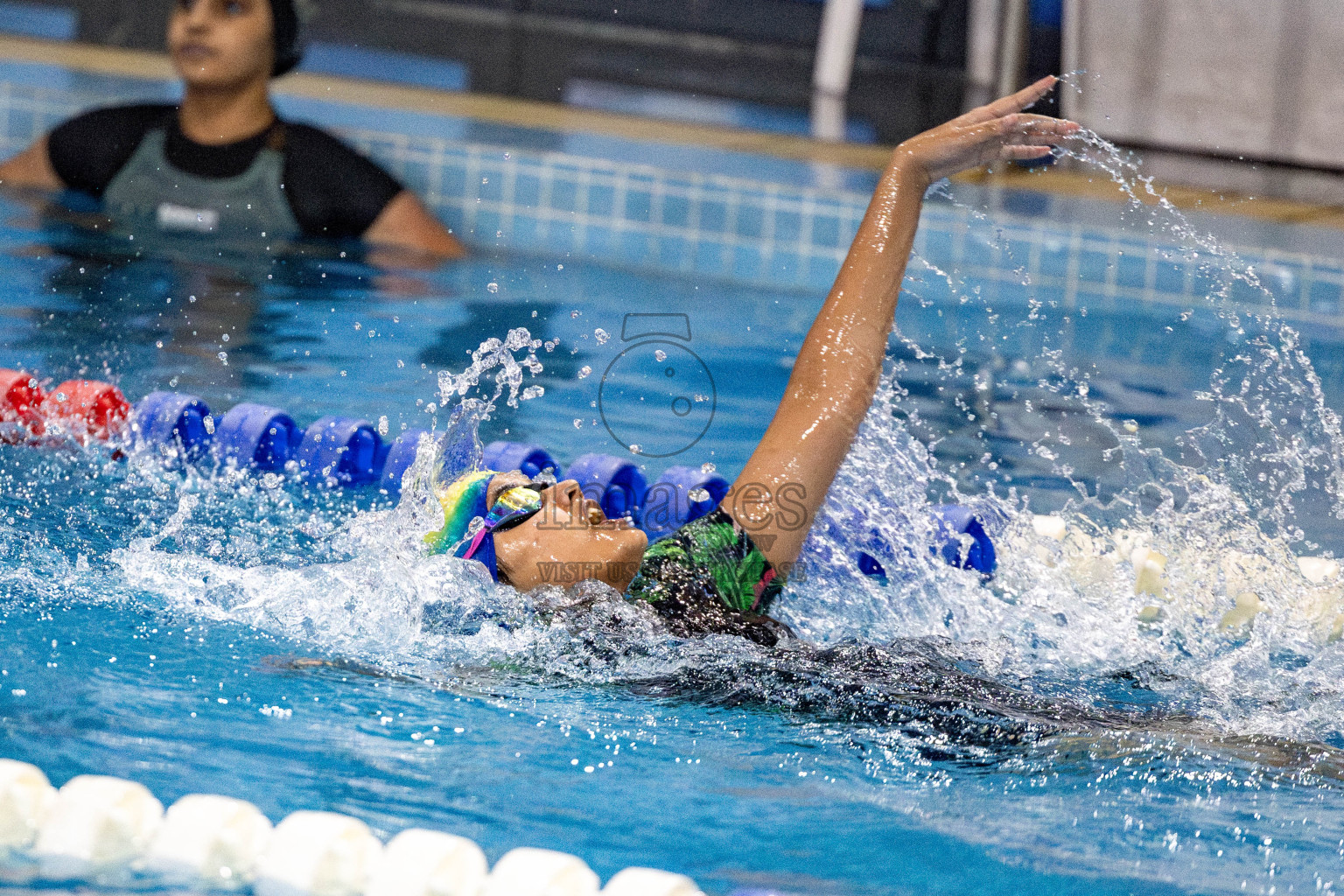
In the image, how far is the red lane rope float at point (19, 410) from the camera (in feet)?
12.6

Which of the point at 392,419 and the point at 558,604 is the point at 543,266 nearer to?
the point at 392,419

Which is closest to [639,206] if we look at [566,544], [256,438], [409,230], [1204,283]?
[409,230]

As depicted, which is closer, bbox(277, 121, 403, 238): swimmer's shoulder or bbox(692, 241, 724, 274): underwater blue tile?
bbox(277, 121, 403, 238): swimmer's shoulder

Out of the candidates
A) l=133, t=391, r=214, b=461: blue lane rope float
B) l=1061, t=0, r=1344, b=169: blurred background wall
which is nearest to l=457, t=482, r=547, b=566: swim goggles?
l=133, t=391, r=214, b=461: blue lane rope float

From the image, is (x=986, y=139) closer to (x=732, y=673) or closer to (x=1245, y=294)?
(x=732, y=673)

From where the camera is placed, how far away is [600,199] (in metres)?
6.75

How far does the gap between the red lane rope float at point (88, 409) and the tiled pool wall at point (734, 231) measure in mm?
2953

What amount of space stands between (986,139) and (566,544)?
1133mm

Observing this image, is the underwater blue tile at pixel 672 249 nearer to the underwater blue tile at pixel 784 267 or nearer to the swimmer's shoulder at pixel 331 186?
the underwater blue tile at pixel 784 267

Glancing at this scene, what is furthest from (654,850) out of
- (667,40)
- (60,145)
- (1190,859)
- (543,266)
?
(667,40)

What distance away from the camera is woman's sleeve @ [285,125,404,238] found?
6.31m

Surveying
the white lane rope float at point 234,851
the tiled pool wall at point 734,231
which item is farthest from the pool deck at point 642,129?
the white lane rope float at point 234,851

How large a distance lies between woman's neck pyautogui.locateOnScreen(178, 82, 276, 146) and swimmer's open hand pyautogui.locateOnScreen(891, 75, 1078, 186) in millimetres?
4159
